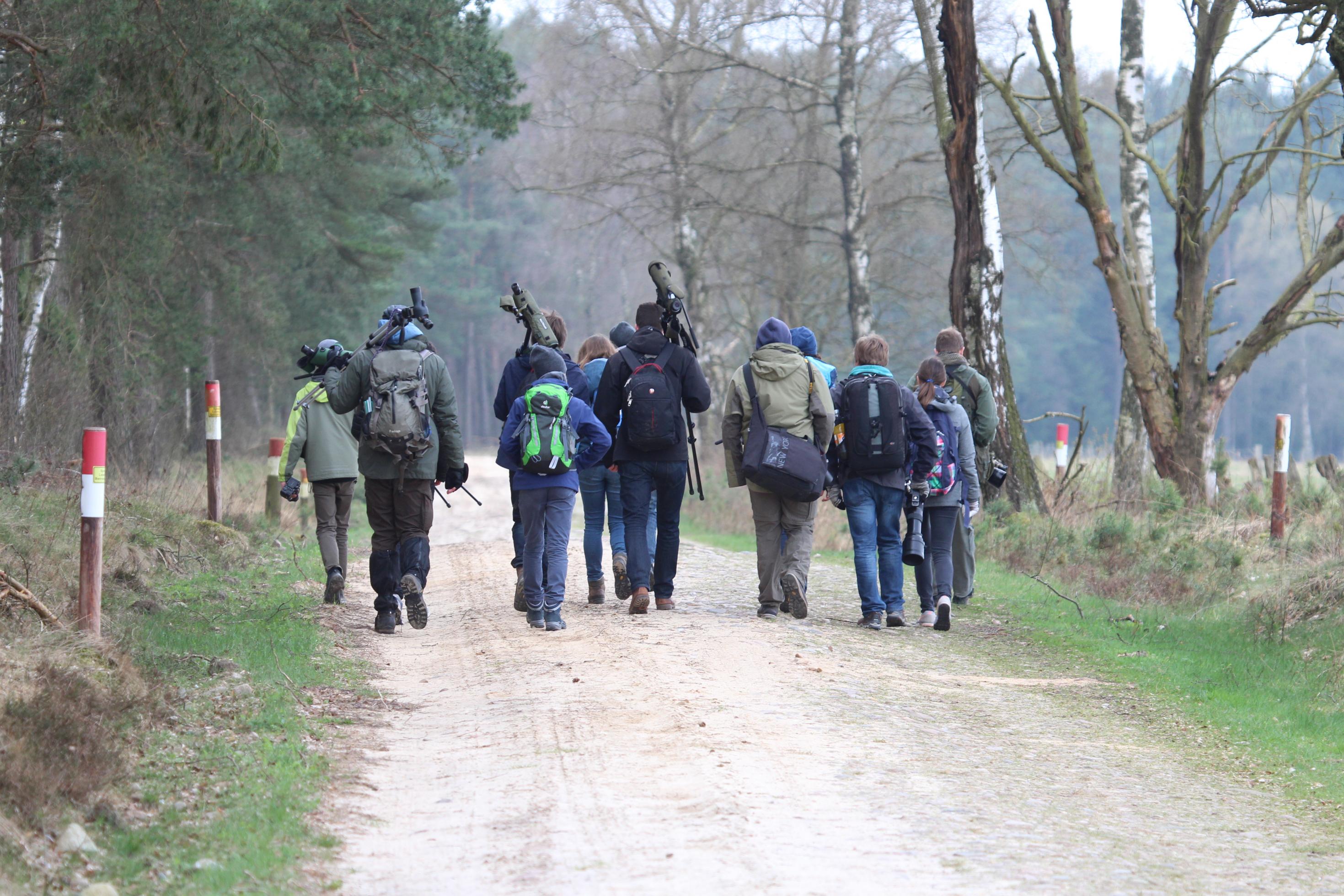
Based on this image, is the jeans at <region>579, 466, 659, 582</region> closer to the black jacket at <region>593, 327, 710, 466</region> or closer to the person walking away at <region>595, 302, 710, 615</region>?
the person walking away at <region>595, 302, 710, 615</region>

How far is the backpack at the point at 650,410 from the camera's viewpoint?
9.92 metres

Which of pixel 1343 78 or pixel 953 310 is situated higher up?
pixel 1343 78

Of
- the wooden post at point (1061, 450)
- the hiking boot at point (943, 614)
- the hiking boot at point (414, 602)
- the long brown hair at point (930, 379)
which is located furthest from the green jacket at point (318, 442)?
the wooden post at point (1061, 450)

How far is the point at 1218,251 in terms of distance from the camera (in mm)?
74062

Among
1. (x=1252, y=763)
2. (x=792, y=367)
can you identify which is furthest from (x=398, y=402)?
(x=1252, y=763)

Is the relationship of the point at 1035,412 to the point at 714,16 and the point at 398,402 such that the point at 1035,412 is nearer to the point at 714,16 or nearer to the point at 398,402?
the point at 714,16

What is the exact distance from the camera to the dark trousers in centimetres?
948

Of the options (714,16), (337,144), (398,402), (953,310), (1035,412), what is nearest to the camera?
(398,402)

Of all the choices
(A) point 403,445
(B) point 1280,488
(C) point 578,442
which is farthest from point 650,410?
(B) point 1280,488

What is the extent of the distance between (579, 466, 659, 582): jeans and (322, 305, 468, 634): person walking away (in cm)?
138

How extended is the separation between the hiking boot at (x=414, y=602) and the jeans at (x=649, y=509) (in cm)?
156

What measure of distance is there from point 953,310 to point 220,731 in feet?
38.0

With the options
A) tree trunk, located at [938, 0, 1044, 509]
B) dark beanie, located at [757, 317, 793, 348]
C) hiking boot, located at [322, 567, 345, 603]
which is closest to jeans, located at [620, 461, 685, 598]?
dark beanie, located at [757, 317, 793, 348]

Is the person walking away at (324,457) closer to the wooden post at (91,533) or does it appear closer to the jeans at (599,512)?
the jeans at (599,512)
